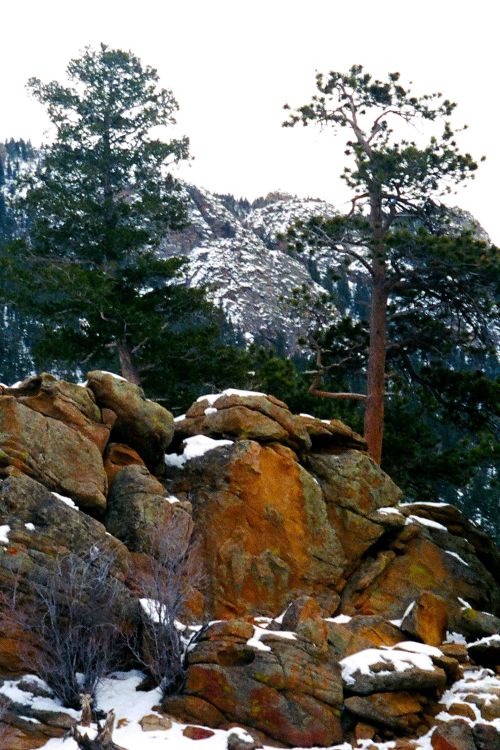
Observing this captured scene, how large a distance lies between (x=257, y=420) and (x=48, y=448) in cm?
466

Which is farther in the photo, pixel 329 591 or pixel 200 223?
pixel 200 223

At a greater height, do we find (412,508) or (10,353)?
(10,353)

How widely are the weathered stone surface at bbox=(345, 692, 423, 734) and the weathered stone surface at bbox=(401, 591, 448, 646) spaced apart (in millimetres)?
2225

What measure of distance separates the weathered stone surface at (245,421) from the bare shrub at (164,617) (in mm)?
4056

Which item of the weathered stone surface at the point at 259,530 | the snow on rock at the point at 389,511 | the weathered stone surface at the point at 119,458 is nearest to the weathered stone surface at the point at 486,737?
the weathered stone surface at the point at 259,530

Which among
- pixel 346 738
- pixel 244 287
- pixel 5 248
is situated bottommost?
pixel 346 738

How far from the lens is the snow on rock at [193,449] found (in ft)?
48.3

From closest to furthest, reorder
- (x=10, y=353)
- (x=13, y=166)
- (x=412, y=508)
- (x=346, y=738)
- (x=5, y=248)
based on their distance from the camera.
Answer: (x=346, y=738), (x=412, y=508), (x=5, y=248), (x=10, y=353), (x=13, y=166)

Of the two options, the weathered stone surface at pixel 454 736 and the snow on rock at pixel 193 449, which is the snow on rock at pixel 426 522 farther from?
the weathered stone surface at pixel 454 736

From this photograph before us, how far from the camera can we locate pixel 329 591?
46.8 feet

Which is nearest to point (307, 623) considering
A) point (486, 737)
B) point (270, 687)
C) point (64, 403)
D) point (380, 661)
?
point (380, 661)

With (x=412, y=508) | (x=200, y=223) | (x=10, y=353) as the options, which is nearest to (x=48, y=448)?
(x=412, y=508)

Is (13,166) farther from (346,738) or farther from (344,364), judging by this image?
Result: (346,738)

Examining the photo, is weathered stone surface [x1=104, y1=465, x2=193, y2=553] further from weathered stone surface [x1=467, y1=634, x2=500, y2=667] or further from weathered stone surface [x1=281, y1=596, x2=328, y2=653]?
weathered stone surface [x1=467, y1=634, x2=500, y2=667]
